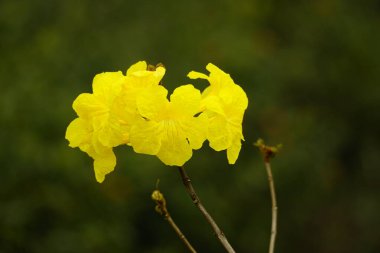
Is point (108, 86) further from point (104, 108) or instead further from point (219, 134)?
point (219, 134)

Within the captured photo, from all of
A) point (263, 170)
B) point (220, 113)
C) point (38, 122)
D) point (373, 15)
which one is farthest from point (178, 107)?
point (373, 15)

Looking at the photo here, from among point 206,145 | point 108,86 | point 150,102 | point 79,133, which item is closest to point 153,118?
point 150,102

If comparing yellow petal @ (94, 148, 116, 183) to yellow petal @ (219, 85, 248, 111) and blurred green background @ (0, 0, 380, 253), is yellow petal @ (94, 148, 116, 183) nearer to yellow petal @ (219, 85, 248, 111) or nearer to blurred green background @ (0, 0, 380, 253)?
yellow petal @ (219, 85, 248, 111)

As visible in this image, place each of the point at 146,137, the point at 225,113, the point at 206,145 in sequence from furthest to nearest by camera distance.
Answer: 1. the point at 206,145
2. the point at 225,113
3. the point at 146,137

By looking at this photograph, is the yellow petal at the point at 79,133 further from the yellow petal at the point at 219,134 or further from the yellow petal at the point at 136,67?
the yellow petal at the point at 219,134

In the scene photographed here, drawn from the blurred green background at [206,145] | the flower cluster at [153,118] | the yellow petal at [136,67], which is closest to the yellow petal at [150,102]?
the flower cluster at [153,118]

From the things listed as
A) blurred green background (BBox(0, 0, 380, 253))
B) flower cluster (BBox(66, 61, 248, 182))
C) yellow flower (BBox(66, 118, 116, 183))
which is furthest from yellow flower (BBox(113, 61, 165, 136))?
blurred green background (BBox(0, 0, 380, 253))

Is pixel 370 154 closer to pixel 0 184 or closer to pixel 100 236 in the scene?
pixel 100 236
